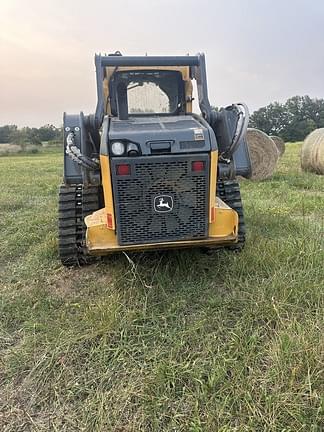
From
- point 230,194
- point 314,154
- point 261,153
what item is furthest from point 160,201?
point 314,154

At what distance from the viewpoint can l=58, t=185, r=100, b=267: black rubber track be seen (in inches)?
166

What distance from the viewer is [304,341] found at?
8.59 ft

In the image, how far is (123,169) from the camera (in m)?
3.36

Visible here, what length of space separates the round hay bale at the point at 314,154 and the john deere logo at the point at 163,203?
26.8ft

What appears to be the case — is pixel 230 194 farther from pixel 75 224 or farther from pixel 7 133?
pixel 7 133

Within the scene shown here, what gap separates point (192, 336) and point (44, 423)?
1.07m

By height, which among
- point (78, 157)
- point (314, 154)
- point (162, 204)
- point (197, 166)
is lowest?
point (314, 154)

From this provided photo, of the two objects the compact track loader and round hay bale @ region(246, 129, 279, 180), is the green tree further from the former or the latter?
the compact track loader

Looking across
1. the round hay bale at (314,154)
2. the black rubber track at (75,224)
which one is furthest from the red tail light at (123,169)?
→ the round hay bale at (314,154)

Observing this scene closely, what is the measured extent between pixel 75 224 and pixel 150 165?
1.26 m

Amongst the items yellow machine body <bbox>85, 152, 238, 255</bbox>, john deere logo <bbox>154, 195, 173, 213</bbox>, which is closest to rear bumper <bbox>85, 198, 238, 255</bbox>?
yellow machine body <bbox>85, 152, 238, 255</bbox>

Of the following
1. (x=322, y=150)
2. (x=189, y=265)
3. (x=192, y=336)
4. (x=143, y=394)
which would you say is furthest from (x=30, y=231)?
(x=322, y=150)

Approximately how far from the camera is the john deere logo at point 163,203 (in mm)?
3443

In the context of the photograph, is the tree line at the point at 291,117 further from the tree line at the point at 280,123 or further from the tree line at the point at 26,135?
the tree line at the point at 26,135
